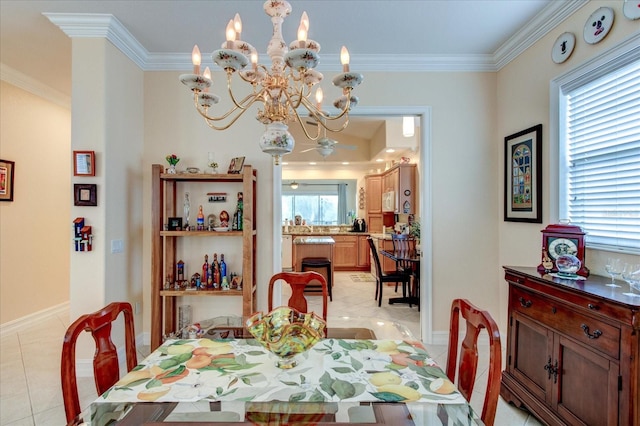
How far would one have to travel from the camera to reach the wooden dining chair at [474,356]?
111 cm

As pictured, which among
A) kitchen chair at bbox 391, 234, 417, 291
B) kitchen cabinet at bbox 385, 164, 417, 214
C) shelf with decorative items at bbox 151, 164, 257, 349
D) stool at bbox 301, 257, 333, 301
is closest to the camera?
shelf with decorative items at bbox 151, 164, 257, 349

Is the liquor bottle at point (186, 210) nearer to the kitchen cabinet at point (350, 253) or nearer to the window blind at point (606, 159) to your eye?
the window blind at point (606, 159)

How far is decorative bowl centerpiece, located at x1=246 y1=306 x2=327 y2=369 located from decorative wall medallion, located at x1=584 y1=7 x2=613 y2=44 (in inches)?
102

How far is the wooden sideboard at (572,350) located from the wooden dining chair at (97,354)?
90.5 inches

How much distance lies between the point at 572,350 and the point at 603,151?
1339 mm

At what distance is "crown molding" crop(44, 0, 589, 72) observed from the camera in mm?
2551

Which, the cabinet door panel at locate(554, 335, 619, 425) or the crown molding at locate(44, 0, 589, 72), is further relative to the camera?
the crown molding at locate(44, 0, 589, 72)

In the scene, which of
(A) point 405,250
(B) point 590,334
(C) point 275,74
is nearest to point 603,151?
(B) point 590,334

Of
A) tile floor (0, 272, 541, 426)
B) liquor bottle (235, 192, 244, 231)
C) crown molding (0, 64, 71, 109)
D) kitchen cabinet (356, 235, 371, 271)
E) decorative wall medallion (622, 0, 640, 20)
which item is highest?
crown molding (0, 64, 71, 109)

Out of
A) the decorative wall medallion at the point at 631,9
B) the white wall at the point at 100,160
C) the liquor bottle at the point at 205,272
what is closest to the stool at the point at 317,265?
the liquor bottle at the point at 205,272

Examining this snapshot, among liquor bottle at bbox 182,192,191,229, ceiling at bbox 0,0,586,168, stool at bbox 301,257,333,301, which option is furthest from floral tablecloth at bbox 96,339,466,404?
stool at bbox 301,257,333,301

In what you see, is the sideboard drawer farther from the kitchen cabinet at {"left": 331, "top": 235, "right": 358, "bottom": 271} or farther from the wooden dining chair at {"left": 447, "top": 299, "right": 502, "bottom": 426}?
the kitchen cabinet at {"left": 331, "top": 235, "right": 358, "bottom": 271}

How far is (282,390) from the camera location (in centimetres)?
118

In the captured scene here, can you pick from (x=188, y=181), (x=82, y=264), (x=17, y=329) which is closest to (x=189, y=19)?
(x=188, y=181)
